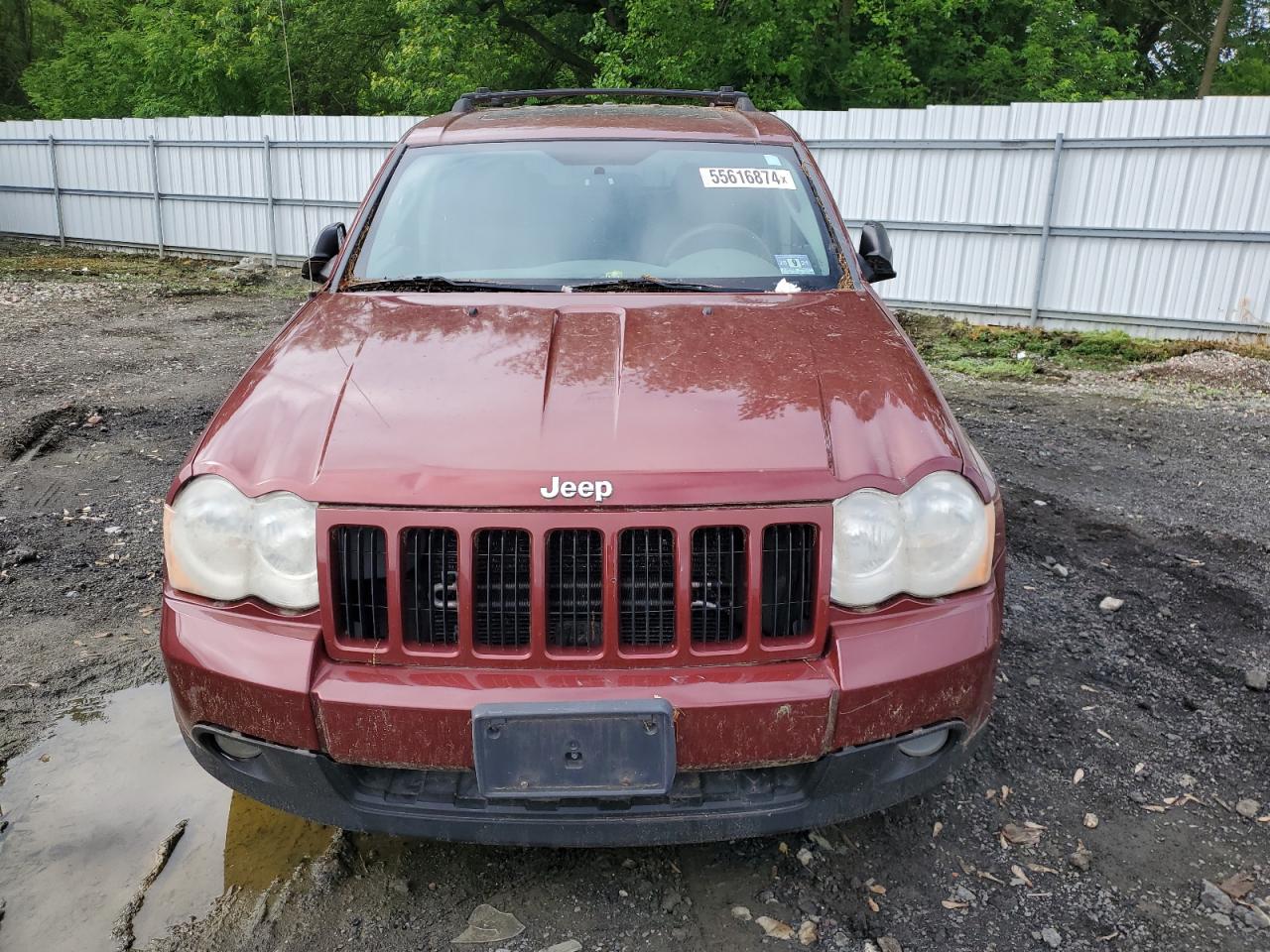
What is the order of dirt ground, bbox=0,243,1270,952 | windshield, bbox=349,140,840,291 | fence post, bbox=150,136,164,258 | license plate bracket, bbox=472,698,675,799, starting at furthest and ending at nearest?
fence post, bbox=150,136,164,258, windshield, bbox=349,140,840,291, dirt ground, bbox=0,243,1270,952, license plate bracket, bbox=472,698,675,799

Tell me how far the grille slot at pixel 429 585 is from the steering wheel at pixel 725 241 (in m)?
1.62

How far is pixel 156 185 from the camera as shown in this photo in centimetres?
1755

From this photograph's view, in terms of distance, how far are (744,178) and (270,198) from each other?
47.4ft

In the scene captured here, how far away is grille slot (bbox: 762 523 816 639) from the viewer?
6.85 ft

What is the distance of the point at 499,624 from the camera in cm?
209

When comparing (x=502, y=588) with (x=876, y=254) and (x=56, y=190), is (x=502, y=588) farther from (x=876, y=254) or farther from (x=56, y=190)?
(x=56, y=190)

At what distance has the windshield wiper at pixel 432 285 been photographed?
121 inches

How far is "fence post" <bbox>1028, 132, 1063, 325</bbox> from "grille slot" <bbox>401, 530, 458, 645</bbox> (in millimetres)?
10595

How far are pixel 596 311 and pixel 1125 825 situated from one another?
6.74 feet

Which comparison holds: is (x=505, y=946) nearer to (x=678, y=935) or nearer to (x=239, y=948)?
(x=678, y=935)

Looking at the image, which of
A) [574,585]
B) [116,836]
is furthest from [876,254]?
[116,836]

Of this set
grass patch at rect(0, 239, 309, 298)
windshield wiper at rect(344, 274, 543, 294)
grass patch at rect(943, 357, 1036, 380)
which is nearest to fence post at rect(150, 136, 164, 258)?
grass patch at rect(0, 239, 309, 298)

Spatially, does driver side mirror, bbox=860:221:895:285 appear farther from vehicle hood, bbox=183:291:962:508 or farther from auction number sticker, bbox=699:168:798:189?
vehicle hood, bbox=183:291:962:508

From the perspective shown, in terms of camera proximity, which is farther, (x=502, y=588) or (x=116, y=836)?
(x=116, y=836)
